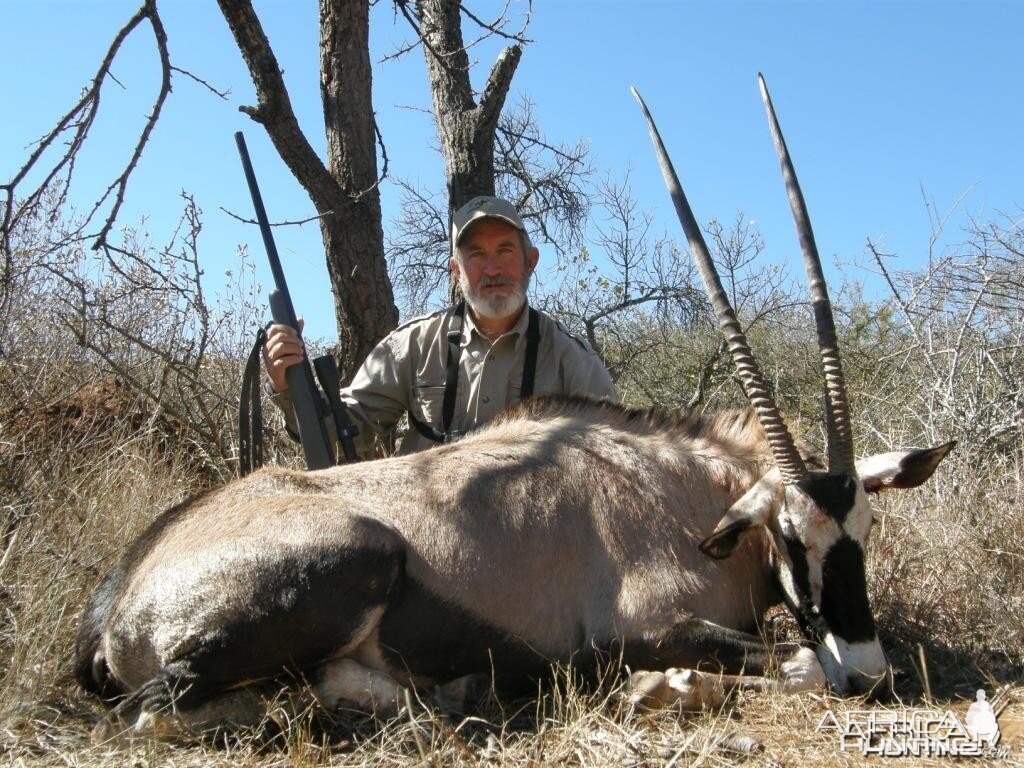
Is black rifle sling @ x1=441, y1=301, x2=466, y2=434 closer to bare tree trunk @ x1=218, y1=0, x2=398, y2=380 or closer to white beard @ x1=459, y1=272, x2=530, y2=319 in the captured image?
white beard @ x1=459, y1=272, x2=530, y2=319

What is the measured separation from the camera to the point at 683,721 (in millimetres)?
3141

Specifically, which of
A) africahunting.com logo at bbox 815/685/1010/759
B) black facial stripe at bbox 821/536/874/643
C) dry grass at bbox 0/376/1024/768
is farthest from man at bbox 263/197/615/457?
africahunting.com logo at bbox 815/685/1010/759

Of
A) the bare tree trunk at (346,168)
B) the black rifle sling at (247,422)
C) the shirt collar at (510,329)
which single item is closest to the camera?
the black rifle sling at (247,422)

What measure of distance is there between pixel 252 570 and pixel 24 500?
87.4 inches

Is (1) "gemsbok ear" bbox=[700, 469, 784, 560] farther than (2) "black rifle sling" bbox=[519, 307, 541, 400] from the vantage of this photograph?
No

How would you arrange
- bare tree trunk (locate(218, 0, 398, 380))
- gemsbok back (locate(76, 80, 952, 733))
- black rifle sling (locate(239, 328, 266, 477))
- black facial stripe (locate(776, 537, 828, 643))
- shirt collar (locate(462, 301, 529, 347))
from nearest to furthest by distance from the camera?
gemsbok back (locate(76, 80, 952, 733))
black facial stripe (locate(776, 537, 828, 643))
black rifle sling (locate(239, 328, 266, 477))
shirt collar (locate(462, 301, 529, 347))
bare tree trunk (locate(218, 0, 398, 380))

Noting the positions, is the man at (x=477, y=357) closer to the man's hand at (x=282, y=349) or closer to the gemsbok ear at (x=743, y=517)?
the man's hand at (x=282, y=349)

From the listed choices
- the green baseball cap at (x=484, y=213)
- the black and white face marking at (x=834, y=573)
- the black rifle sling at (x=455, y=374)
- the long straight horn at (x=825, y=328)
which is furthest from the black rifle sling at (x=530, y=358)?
the black and white face marking at (x=834, y=573)

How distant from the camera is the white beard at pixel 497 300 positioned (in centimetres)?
515

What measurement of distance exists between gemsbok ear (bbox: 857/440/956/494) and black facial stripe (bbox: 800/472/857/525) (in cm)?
27

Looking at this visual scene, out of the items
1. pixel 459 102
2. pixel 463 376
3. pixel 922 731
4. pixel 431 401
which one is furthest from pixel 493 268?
pixel 922 731

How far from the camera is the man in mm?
5207

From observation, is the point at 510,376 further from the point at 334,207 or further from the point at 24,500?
the point at 24,500

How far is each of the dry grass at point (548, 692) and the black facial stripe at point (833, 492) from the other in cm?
53
